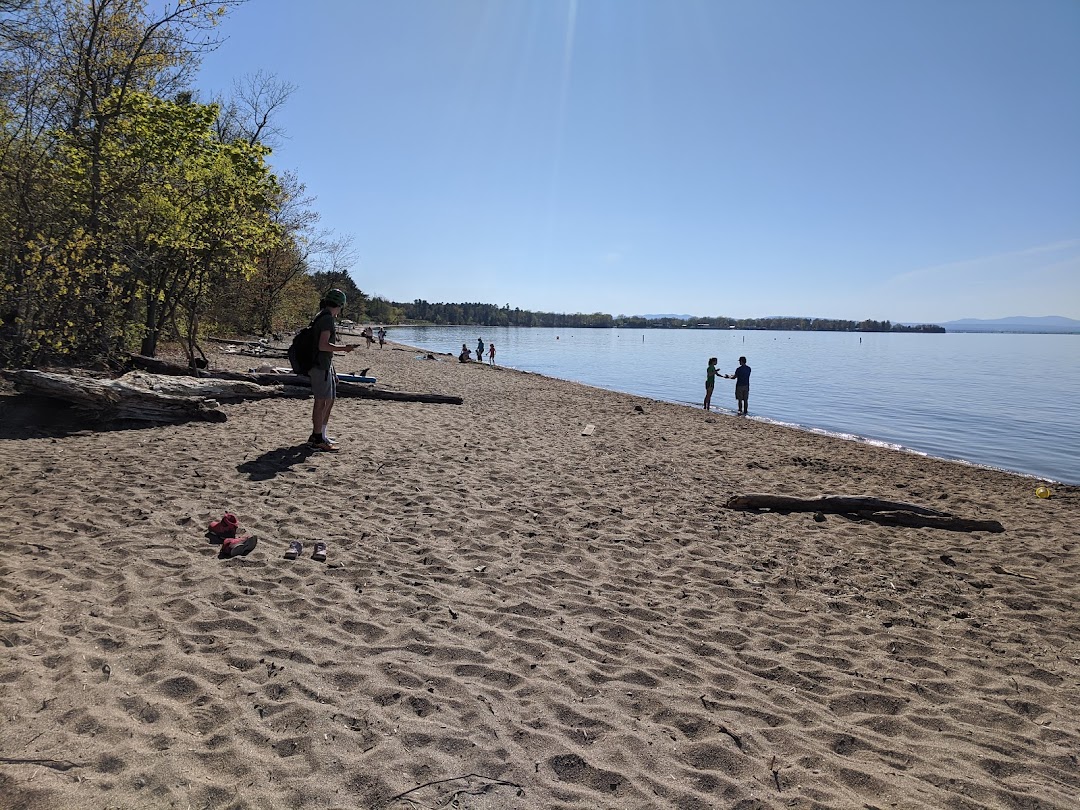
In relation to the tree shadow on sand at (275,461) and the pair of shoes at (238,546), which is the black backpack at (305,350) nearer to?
the tree shadow on sand at (275,461)

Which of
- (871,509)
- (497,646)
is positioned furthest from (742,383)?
(497,646)

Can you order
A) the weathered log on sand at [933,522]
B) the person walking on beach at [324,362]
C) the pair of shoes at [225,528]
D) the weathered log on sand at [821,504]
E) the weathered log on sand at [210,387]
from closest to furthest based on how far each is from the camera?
the pair of shoes at [225,528] < the weathered log on sand at [933,522] < the weathered log on sand at [821,504] < the person walking on beach at [324,362] < the weathered log on sand at [210,387]

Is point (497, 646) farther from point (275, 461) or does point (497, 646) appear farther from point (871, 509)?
point (871, 509)

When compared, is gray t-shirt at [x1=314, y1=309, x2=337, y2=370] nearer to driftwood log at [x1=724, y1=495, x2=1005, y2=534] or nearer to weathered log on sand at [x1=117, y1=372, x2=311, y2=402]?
weathered log on sand at [x1=117, y1=372, x2=311, y2=402]

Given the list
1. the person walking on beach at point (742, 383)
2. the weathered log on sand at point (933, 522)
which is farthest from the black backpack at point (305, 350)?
the person walking on beach at point (742, 383)

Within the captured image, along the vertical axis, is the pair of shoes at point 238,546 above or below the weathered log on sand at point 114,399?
below

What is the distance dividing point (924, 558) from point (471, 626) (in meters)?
5.26

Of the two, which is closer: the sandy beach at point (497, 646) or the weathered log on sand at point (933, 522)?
the sandy beach at point (497, 646)

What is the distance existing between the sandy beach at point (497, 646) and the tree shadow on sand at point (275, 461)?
0.17ft

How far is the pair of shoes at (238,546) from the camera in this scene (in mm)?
4793

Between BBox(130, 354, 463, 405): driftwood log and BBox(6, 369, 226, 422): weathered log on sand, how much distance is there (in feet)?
7.96

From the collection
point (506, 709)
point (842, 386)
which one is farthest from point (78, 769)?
point (842, 386)

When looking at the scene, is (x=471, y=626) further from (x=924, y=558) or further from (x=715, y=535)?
(x=924, y=558)

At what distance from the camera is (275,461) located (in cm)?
780
